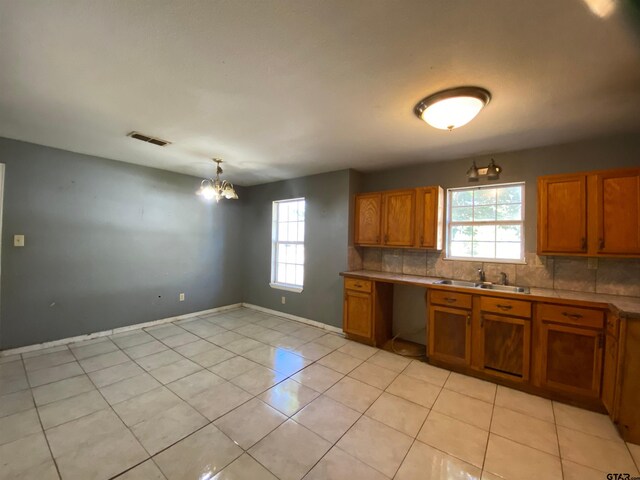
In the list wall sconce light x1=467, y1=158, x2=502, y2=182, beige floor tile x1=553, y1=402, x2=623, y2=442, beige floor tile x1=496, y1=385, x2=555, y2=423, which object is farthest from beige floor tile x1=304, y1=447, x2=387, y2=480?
wall sconce light x1=467, y1=158, x2=502, y2=182

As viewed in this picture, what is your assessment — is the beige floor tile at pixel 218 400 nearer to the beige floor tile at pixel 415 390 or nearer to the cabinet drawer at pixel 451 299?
the beige floor tile at pixel 415 390

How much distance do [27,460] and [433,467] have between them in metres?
2.45

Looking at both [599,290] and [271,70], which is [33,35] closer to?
[271,70]

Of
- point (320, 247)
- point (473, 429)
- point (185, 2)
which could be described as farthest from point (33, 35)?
point (473, 429)

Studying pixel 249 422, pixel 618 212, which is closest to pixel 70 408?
pixel 249 422

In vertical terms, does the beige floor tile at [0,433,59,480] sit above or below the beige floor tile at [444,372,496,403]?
below

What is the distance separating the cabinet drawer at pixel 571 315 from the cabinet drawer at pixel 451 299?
1.92ft

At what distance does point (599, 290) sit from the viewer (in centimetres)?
253

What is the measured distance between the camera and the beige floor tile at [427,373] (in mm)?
2617

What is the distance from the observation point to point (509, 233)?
303cm

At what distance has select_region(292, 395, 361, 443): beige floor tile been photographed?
6.20 ft

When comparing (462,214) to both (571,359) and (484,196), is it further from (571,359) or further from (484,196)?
(571,359)

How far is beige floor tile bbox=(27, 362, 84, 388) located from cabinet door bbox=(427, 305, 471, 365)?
3.63 m

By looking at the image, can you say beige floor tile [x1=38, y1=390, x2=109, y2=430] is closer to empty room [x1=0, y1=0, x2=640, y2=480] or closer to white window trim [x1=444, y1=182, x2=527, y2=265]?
empty room [x1=0, y1=0, x2=640, y2=480]
